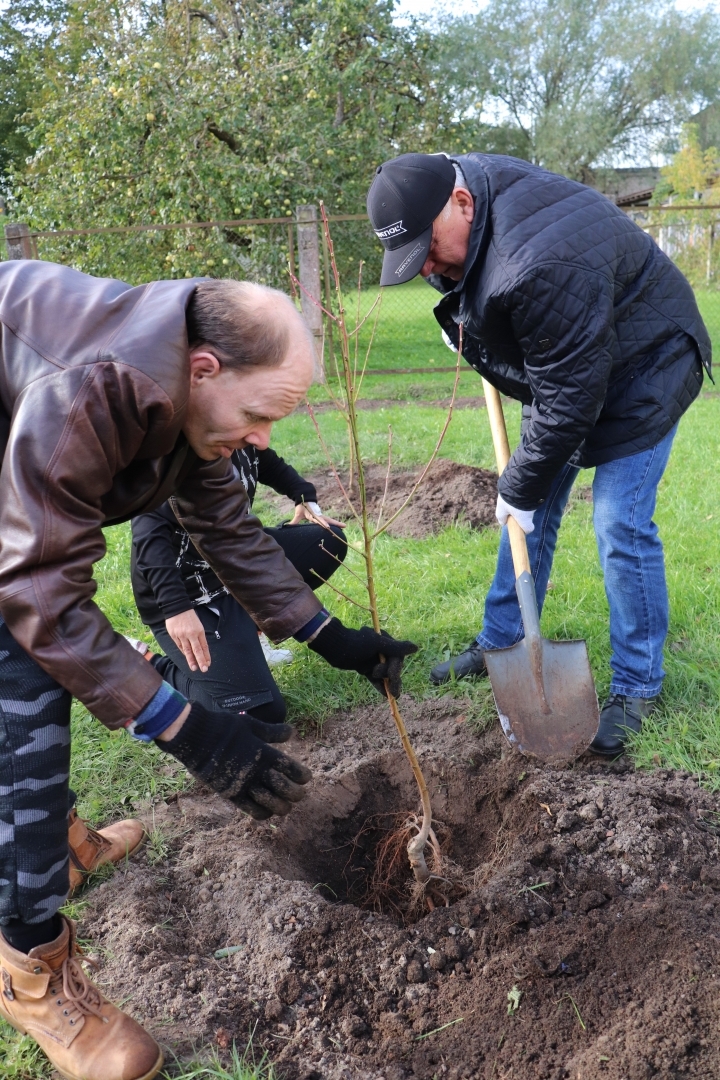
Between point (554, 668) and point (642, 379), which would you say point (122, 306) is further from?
point (554, 668)

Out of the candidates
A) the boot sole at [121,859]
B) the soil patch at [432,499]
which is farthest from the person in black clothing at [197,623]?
the soil patch at [432,499]

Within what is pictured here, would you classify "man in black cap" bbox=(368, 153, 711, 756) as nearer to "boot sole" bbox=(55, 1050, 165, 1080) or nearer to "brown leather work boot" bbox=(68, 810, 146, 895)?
"brown leather work boot" bbox=(68, 810, 146, 895)

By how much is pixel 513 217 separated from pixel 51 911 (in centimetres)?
235

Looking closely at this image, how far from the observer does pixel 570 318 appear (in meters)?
2.53

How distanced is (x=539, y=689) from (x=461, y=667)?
0.57m

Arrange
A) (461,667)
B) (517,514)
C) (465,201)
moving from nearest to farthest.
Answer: (465,201) < (517,514) < (461,667)

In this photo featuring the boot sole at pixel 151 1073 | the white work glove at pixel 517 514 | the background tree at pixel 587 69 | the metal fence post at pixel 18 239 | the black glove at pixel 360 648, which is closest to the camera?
the boot sole at pixel 151 1073

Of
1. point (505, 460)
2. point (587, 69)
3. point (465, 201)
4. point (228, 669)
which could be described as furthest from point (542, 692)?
point (587, 69)

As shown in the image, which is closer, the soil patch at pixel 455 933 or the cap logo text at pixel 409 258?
the soil patch at pixel 455 933

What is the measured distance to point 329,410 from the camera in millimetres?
9094

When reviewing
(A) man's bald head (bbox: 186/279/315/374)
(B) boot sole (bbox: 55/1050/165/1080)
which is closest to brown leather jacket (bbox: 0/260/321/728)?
(A) man's bald head (bbox: 186/279/315/374)

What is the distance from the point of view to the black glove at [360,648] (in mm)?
2402

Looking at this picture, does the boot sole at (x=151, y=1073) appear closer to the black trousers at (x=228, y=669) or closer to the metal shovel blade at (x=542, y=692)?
the black trousers at (x=228, y=669)

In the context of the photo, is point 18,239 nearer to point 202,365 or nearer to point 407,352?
point 407,352
